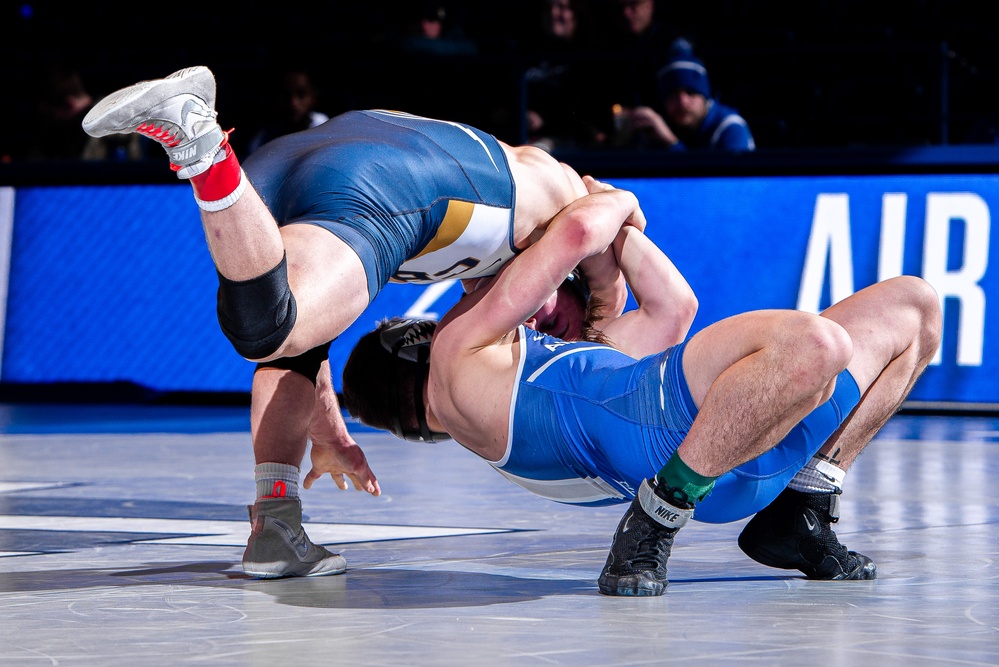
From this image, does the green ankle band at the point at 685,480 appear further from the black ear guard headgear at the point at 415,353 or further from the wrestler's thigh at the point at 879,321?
the black ear guard headgear at the point at 415,353

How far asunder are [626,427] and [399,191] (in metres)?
0.77

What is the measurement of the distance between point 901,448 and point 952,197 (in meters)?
1.89

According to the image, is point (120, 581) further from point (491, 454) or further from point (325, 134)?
point (325, 134)

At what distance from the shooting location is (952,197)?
7582 mm

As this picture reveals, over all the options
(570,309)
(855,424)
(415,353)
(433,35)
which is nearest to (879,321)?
(855,424)

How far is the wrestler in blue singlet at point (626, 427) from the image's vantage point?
2.97 metres

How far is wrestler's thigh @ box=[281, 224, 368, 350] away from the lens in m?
2.83

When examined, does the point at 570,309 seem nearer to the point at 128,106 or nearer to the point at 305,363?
the point at 305,363

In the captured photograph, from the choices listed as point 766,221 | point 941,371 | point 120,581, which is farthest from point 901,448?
point 120,581

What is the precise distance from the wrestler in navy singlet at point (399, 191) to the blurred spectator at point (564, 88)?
4.99 meters

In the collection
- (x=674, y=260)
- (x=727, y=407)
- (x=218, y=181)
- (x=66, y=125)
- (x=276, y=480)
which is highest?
(x=218, y=181)

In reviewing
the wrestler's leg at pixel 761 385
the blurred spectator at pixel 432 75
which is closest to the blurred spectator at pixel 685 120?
the blurred spectator at pixel 432 75

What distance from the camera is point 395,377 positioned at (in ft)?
11.0

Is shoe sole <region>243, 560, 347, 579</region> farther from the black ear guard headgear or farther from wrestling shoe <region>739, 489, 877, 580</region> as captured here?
wrestling shoe <region>739, 489, 877, 580</region>
